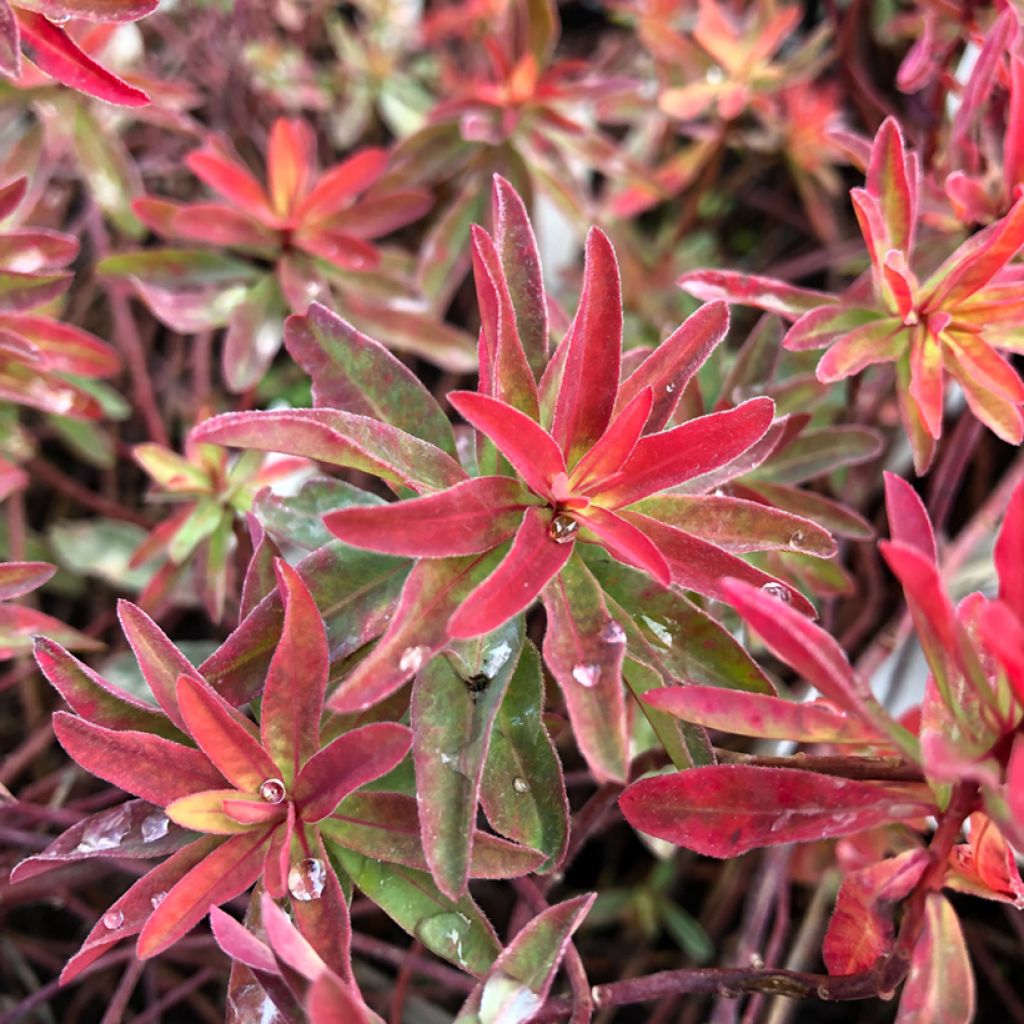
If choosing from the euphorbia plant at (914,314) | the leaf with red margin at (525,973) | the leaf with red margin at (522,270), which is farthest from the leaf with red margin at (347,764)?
the euphorbia plant at (914,314)

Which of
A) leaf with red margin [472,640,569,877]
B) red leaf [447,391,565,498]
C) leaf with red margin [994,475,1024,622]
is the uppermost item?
leaf with red margin [994,475,1024,622]

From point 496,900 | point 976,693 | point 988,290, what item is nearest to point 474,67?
point 988,290

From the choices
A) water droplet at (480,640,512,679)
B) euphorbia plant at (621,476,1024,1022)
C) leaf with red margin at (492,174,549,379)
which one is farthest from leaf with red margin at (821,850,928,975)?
leaf with red margin at (492,174,549,379)

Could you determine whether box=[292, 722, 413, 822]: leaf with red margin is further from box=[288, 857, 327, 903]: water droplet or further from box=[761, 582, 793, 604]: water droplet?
box=[761, 582, 793, 604]: water droplet

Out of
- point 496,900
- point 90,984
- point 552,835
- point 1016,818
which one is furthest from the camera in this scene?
point 496,900

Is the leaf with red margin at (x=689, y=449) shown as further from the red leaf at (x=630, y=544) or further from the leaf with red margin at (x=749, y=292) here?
the leaf with red margin at (x=749, y=292)

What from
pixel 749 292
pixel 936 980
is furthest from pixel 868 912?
pixel 749 292

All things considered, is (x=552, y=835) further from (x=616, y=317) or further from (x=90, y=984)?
(x=90, y=984)

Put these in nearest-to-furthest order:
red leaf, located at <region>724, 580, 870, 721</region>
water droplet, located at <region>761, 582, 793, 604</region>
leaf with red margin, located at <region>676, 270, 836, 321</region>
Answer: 1. red leaf, located at <region>724, 580, 870, 721</region>
2. water droplet, located at <region>761, 582, 793, 604</region>
3. leaf with red margin, located at <region>676, 270, 836, 321</region>
